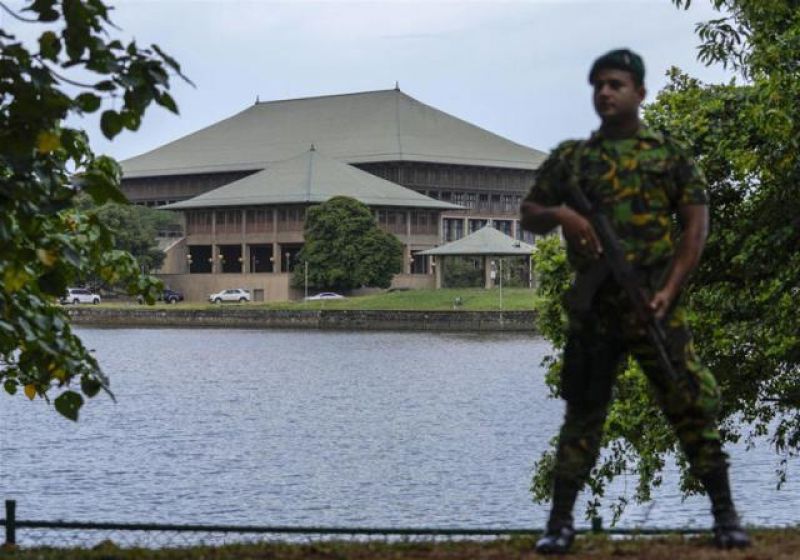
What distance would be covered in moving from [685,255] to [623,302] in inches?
14.8

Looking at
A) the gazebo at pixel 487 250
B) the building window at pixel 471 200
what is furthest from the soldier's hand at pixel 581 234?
the building window at pixel 471 200

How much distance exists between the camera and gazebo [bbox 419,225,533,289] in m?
137

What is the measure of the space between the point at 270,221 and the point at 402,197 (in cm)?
1327

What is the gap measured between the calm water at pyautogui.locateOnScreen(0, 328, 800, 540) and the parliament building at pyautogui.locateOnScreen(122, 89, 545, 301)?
223 ft

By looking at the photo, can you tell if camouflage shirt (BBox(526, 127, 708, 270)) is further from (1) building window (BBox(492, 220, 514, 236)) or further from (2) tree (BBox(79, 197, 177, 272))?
(1) building window (BBox(492, 220, 514, 236))

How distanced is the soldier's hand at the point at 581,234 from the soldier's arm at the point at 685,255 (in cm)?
35

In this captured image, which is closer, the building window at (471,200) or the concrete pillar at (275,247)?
the concrete pillar at (275,247)

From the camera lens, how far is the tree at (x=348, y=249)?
13488 cm

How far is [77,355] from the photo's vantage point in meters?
9.54

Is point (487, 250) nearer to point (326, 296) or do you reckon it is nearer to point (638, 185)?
point (326, 296)

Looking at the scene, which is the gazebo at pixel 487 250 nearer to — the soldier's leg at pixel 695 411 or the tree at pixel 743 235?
→ the tree at pixel 743 235

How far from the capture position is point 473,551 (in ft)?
26.5

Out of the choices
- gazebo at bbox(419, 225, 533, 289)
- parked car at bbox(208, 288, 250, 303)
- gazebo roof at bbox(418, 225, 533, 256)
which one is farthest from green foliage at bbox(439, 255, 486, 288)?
parked car at bbox(208, 288, 250, 303)

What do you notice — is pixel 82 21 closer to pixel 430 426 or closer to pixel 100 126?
pixel 100 126
